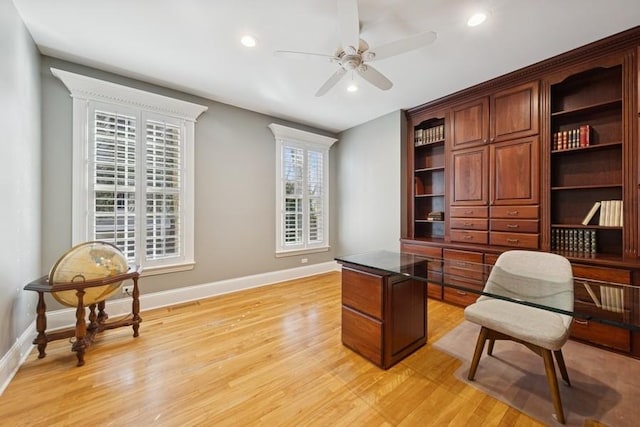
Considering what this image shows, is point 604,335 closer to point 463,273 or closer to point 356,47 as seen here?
point 463,273

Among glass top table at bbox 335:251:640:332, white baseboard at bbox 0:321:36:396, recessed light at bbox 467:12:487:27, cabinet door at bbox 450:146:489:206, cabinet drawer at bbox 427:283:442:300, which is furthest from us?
cabinet drawer at bbox 427:283:442:300

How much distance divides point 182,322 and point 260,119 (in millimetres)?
3133

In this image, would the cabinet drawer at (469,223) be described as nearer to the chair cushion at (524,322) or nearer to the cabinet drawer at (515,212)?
the cabinet drawer at (515,212)

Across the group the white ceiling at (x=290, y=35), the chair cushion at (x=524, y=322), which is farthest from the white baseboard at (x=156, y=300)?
the chair cushion at (x=524, y=322)

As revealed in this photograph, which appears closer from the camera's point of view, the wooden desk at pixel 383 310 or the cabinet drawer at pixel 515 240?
the wooden desk at pixel 383 310

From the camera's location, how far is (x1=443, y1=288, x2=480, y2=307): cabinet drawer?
3.14 m

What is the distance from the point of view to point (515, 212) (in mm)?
2973

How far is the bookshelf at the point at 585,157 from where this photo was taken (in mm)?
2578

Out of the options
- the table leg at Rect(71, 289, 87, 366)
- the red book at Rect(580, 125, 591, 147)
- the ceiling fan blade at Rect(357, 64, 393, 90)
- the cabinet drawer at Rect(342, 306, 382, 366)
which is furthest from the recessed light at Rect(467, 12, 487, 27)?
the table leg at Rect(71, 289, 87, 366)

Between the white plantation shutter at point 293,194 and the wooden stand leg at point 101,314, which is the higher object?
the white plantation shutter at point 293,194

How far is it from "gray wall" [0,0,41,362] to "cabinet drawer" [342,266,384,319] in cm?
255

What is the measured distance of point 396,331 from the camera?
2.04m

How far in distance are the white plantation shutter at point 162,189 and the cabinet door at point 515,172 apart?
4094 millimetres

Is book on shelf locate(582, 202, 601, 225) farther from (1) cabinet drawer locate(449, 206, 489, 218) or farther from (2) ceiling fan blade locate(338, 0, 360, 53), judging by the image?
(2) ceiling fan blade locate(338, 0, 360, 53)
